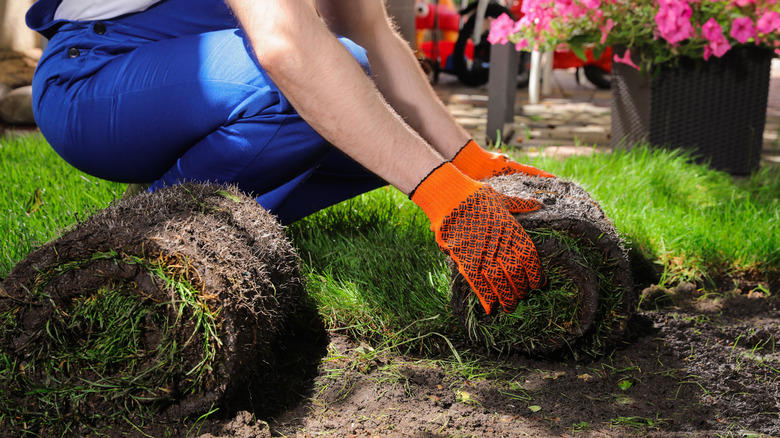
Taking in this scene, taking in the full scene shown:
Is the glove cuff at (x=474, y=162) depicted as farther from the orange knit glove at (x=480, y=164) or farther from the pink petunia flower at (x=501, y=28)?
the pink petunia flower at (x=501, y=28)

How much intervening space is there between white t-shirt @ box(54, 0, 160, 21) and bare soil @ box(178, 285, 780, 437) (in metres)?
1.05

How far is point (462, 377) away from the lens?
1.64 m

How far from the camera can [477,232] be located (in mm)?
1493

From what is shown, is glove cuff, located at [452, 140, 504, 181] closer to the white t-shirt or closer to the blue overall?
the blue overall

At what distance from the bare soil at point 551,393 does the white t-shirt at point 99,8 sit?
3.45ft

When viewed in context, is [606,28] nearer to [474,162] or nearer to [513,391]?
[474,162]

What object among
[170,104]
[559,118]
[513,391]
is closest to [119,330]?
[170,104]

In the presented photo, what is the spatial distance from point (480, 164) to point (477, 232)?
0.59 meters

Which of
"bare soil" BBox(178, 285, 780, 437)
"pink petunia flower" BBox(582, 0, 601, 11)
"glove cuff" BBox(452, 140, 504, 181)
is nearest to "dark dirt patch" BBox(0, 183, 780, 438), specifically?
"bare soil" BBox(178, 285, 780, 437)

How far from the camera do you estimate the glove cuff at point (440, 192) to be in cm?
152

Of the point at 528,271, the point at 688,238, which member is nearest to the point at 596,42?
the point at 688,238

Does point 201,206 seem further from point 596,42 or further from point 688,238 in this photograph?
point 596,42

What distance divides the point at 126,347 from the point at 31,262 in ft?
0.82

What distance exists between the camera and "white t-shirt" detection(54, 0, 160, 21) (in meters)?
1.75
